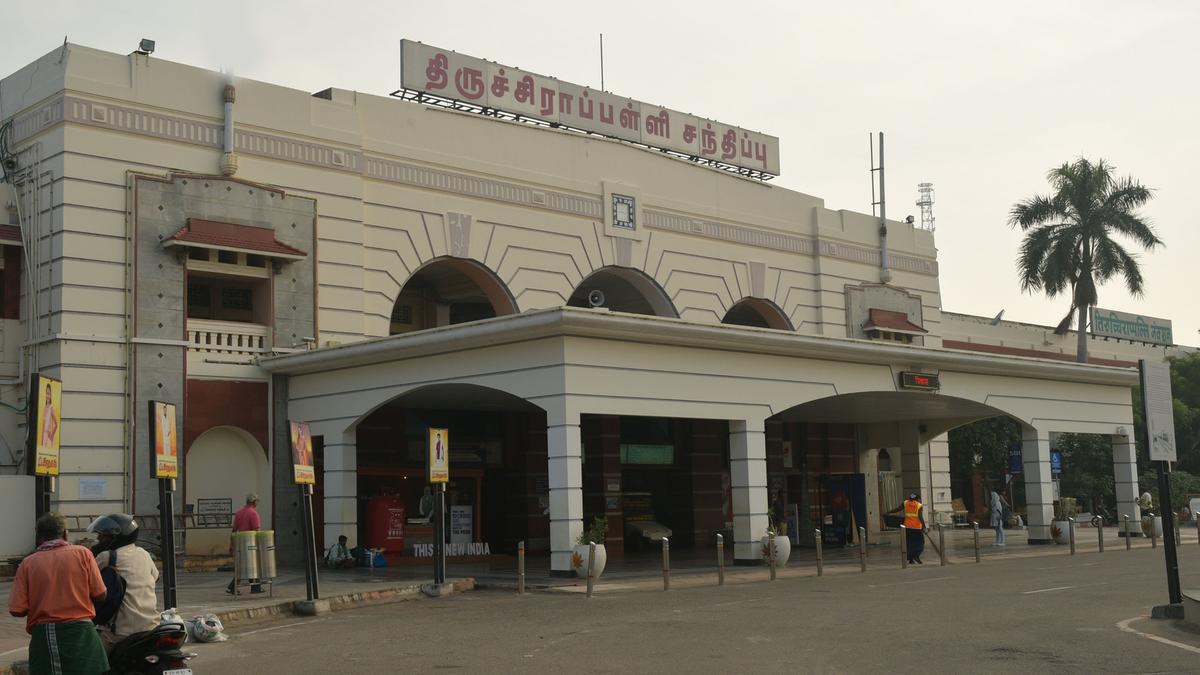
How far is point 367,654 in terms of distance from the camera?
1404 cm

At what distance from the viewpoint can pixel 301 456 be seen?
20.0 metres

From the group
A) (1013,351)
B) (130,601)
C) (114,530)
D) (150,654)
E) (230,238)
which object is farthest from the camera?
(1013,351)

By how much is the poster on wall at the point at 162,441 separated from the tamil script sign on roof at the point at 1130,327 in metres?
54.6

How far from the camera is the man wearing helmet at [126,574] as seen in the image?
10.2 metres

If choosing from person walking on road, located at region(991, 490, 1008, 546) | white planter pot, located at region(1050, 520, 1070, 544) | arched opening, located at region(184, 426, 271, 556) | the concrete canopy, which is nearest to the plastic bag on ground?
arched opening, located at region(184, 426, 271, 556)

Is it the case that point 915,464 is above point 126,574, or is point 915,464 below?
above

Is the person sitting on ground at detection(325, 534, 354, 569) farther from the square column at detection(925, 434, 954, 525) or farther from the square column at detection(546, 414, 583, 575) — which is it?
the square column at detection(925, 434, 954, 525)

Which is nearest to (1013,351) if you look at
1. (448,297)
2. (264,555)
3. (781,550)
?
(448,297)

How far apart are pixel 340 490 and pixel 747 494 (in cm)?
832

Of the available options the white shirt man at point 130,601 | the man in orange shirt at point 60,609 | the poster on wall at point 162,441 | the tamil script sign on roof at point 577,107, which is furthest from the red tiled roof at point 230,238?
the man in orange shirt at point 60,609

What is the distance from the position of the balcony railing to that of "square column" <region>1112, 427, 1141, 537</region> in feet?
75.0

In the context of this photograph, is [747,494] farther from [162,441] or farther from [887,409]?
[162,441]

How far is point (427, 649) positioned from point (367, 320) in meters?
17.4

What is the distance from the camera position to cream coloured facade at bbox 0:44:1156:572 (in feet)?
85.1
